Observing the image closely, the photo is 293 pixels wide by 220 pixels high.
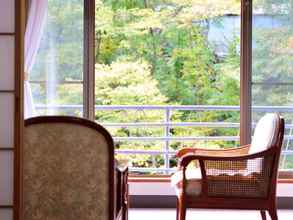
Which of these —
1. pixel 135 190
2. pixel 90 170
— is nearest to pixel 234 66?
pixel 135 190

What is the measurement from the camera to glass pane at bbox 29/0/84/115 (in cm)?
508

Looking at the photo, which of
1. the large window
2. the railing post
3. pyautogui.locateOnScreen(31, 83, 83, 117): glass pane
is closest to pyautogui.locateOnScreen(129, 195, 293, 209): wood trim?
pyautogui.locateOnScreen(31, 83, 83, 117): glass pane

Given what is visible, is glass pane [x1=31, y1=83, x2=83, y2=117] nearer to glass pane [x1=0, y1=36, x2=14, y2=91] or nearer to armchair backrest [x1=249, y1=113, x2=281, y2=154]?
armchair backrest [x1=249, y1=113, x2=281, y2=154]

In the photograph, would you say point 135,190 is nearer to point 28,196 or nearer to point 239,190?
point 239,190

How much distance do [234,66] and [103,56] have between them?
1821 mm

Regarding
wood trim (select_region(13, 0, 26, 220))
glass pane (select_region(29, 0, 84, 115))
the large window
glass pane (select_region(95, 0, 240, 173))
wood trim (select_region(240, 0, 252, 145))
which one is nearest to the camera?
wood trim (select_region(13, 0, 26, 220))

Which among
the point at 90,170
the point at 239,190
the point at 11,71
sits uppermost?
the point at 11,71

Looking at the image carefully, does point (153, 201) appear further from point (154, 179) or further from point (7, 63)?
point (7, 63)

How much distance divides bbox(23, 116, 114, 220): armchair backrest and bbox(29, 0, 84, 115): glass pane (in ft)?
7.06

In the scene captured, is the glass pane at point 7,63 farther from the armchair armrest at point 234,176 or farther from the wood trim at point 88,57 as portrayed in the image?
the wood trim at point 88,57

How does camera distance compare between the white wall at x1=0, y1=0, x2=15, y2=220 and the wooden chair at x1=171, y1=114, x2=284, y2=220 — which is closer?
the white wall at x1=0, y1=0, x2=15, y2=220

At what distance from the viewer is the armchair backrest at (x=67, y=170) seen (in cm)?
297

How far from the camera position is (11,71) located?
284cm

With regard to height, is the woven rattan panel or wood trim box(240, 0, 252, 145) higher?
wood trim box(240, 0, 252, 145)
